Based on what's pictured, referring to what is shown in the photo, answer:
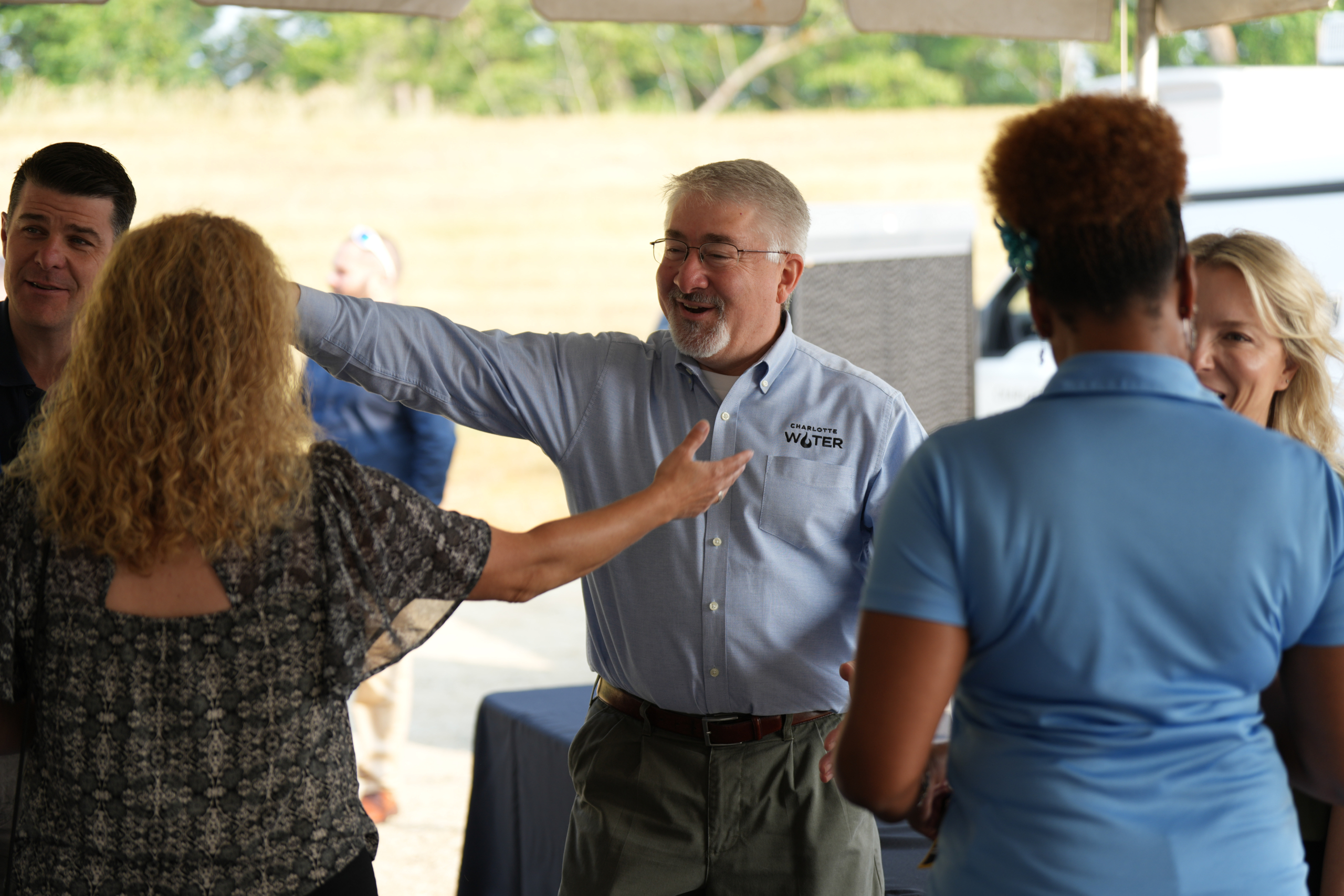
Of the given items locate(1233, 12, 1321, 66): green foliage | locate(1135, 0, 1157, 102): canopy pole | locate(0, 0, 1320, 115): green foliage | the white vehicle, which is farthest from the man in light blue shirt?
locate(1233, 12, 1321, 66): green foliage

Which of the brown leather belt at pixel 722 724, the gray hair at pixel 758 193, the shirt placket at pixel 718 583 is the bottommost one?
the brown leather belt at pixel 722 724

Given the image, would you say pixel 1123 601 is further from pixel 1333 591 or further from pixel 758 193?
pixel 758 193

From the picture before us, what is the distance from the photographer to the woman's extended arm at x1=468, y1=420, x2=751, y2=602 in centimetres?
151

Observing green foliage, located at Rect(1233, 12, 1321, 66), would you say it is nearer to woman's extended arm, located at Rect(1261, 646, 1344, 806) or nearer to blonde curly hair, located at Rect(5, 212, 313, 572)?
woman's extended arm, located at Rect(1261, 646, 1344, 806)

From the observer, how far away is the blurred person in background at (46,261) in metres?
2.05

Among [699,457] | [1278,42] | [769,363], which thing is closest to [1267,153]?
[769,363]

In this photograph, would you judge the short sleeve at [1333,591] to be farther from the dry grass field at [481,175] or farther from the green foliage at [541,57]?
the green foliage at [541,57]

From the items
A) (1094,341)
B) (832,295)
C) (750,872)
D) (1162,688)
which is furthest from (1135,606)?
(832,295)

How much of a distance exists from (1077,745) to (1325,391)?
108cm

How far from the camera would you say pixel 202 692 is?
4.43ft

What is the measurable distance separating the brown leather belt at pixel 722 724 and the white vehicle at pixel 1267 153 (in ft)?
13.5

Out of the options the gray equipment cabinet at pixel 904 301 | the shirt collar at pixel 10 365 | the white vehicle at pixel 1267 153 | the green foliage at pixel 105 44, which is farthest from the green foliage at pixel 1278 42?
the shirt collar at pixel 10 365

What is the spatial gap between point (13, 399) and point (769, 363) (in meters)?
1.25

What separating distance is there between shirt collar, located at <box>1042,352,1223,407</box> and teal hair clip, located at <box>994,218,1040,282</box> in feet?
0.34
